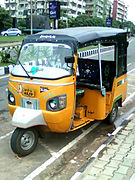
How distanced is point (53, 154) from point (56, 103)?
1.17 metres

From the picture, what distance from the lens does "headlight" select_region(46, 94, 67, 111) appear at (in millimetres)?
4715

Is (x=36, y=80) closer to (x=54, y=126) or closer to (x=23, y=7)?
(x=54, y=126)

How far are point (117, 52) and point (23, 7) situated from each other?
85053mm

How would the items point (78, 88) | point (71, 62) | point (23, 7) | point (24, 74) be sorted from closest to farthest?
1. point (71, 62)
2. point (24, 74)
3. point (78, 88)
4. point (23, 7)

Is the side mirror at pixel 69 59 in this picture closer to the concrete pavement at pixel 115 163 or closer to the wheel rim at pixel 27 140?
the wheel rim at pixel 27 140

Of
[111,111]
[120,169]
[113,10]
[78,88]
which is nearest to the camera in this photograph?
[120,169]

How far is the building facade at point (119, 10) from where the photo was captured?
12010cm

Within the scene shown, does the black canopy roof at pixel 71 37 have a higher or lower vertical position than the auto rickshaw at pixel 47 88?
higher

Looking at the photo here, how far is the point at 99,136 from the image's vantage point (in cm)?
609

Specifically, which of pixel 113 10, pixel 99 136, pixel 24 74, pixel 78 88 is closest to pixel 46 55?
pixel 24 74

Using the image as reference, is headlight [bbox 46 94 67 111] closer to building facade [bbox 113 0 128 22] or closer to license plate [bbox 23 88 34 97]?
license plate [bbox 23 88 34 97]

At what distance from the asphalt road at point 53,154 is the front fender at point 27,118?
2.49 ft

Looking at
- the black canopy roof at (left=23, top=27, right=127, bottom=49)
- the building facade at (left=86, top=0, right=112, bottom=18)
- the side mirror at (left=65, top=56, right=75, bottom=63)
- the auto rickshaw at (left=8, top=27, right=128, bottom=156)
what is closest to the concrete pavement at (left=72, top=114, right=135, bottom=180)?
the auto rickshaw at (left=8, top=27, right=128, bottom=156)

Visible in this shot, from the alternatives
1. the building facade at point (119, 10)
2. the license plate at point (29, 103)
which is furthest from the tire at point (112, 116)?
the building facade at point (119, 10)
